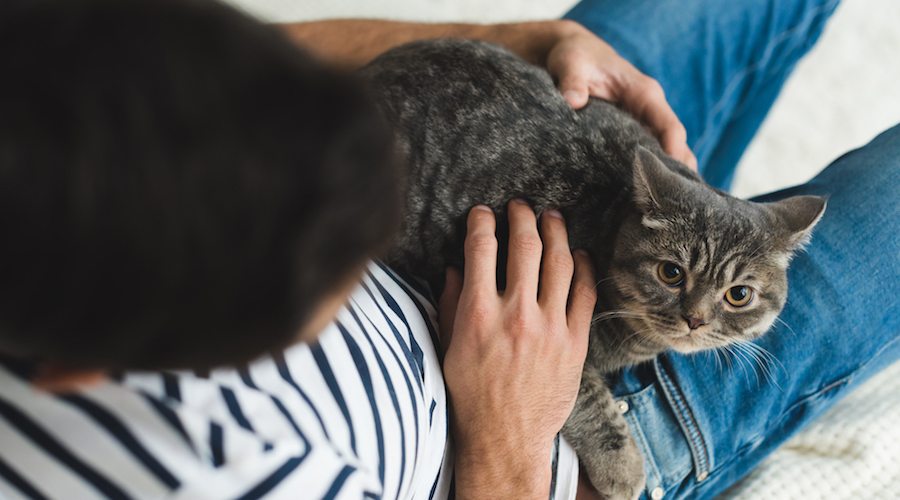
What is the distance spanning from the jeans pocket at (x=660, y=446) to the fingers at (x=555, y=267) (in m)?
0.22

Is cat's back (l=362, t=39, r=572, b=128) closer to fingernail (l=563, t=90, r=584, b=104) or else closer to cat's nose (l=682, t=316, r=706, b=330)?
fingernail (l=563, t=90, r=584, b=104)

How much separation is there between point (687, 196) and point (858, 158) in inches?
16.3

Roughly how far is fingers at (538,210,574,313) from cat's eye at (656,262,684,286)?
0.50 ft

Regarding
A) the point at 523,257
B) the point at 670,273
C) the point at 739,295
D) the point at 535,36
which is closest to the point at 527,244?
the point at 523,257

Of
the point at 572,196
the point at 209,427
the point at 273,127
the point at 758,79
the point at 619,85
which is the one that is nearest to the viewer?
the point at 273,127

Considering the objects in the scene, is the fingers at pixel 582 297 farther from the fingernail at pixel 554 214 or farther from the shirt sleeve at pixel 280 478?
the shirt sleeve at pixel 280 478

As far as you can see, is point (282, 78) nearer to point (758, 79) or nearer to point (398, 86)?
point (398, 86)

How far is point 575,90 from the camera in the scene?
4.19 ft

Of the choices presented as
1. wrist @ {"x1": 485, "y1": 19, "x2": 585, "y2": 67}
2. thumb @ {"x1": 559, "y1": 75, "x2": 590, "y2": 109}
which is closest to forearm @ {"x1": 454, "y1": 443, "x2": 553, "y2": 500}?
thumb @ {"x1": 559, "y1": 75, "x2": 590, "y2": 109}

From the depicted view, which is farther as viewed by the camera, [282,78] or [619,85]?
[619,85]

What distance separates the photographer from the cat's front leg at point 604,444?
1.04 meters

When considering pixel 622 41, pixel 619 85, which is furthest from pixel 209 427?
pixel 622 41

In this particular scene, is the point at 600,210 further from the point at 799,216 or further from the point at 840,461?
the point at 840,461

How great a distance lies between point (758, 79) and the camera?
155 centimetres
